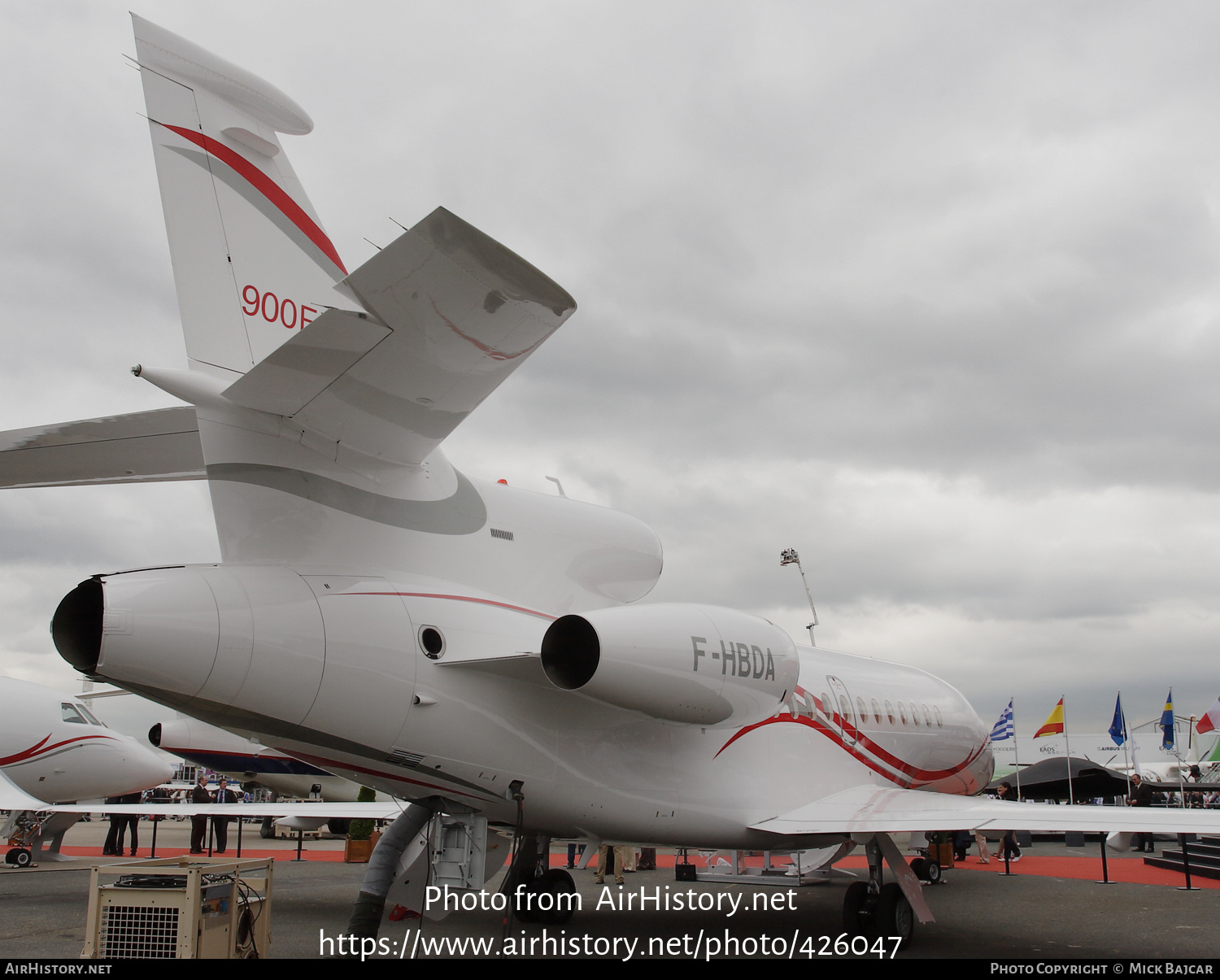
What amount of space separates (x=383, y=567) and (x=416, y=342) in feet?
6.42

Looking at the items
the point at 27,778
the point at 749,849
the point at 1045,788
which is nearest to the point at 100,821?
the point at 27,778

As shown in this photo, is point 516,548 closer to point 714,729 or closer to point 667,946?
point 714,729

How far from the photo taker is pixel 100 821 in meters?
40.5

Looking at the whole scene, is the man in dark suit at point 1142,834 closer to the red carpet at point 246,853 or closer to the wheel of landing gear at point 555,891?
the wheel of landing gear at point 555,891

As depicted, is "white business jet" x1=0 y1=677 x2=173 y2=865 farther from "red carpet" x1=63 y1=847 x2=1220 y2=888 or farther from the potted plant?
the potted plant

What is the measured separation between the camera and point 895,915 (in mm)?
8984

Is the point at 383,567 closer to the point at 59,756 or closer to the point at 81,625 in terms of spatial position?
the point at 81,625

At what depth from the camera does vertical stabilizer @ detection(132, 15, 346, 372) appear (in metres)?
6.12

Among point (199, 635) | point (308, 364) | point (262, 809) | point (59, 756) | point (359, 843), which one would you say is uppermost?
point (308, 364)

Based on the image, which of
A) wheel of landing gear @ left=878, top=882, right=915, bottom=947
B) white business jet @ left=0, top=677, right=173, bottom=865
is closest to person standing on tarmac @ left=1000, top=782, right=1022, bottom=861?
wheel of landing gear @ left=878, top=882, right=915, bottom=947

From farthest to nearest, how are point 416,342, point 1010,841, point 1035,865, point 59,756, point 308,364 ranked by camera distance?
point 1035,865, point 1010,841, point 59,756, point 308,364, point 416,342

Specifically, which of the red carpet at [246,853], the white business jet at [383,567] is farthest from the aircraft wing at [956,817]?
the red carpet at [246,853]

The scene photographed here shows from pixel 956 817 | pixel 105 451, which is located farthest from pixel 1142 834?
pixel 105 451

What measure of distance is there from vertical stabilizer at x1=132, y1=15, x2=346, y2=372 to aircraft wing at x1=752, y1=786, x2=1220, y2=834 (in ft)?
19.9
